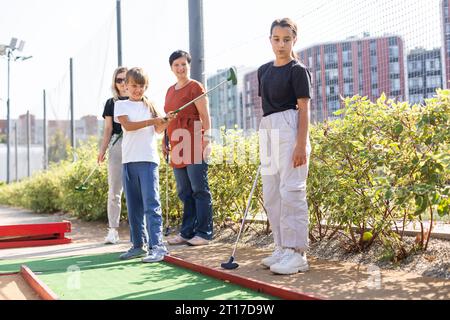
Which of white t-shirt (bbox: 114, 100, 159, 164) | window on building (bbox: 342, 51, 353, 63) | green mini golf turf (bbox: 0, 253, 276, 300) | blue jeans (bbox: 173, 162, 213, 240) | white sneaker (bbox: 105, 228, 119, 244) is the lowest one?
green mini golf turf (bbox: 0, 253, 276, 300)

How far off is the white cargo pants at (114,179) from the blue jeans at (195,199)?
0.64 metres

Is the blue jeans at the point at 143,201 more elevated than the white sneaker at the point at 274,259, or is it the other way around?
the blue jeans at the point at 143,201

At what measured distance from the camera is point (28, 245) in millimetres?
5453

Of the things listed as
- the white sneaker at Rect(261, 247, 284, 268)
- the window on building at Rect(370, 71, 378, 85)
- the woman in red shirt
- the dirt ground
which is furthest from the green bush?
the window on building at Rect(370, 71, 378, 85)

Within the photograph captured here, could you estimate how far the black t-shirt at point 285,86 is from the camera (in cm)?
351

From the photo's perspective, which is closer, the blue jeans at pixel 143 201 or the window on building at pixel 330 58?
the blue jeans at pixel 143 201

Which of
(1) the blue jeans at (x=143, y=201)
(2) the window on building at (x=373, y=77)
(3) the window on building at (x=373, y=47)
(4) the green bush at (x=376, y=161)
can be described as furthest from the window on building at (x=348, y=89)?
(1) the blue jeans at (x=143, y=201)

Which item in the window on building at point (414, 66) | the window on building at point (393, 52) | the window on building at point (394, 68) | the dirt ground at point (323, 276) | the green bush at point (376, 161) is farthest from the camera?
the window on building at point (394, 68)

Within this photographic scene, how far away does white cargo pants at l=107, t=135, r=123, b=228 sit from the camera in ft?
17.3

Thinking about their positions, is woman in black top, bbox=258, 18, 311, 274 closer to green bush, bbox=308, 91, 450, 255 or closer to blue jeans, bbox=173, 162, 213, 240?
green bush, bbox=308, 91, 450, 255

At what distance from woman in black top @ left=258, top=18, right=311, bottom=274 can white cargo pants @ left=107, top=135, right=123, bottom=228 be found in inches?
77.6

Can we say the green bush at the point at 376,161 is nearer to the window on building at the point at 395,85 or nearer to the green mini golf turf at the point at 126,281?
the green mini golf turf at the point at 126,281

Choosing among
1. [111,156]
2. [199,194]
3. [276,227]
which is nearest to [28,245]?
[111,156]

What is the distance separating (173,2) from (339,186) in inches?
173
